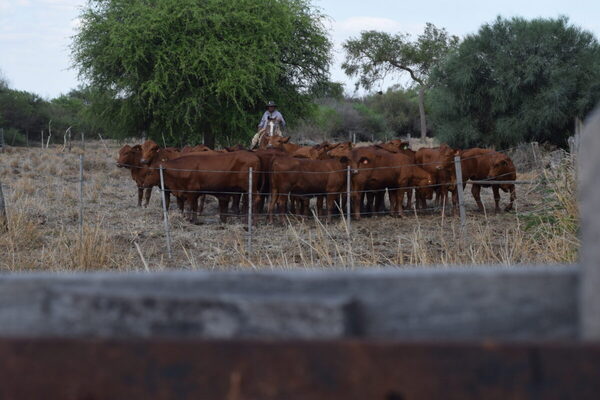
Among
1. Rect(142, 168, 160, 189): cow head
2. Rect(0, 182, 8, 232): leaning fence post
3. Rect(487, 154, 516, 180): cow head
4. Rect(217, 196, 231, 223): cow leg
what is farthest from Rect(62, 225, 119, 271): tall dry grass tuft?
Rect(487, 154, 516, 180): cow head

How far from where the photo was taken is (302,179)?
1385cm

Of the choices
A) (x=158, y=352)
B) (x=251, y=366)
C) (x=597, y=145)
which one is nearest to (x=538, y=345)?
(x=597, y=145)

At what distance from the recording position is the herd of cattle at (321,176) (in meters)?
13.9

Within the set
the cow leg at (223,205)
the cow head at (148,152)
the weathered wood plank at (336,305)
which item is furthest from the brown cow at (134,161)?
the weathered wood plank at (336,305)

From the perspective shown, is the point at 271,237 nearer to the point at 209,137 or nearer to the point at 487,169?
the point at 487,169

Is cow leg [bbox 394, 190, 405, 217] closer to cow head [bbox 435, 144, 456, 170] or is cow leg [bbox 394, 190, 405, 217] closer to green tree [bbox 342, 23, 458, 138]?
cow head [bbox 435, 144, 456, 170]

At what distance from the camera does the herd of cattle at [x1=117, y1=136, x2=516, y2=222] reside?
45.6 feet

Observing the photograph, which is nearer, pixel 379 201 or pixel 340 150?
pixel 379 201

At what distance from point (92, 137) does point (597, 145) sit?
184 ft

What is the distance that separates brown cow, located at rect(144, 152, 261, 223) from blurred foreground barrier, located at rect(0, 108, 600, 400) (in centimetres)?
1263

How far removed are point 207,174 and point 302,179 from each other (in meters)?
1.82

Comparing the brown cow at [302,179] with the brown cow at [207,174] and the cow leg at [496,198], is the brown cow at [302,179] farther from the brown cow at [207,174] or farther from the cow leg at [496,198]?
the cow leg at [496,198]

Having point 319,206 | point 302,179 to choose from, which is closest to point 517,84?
point 319,206

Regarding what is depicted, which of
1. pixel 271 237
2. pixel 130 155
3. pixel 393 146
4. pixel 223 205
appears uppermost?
pixel 393 146
